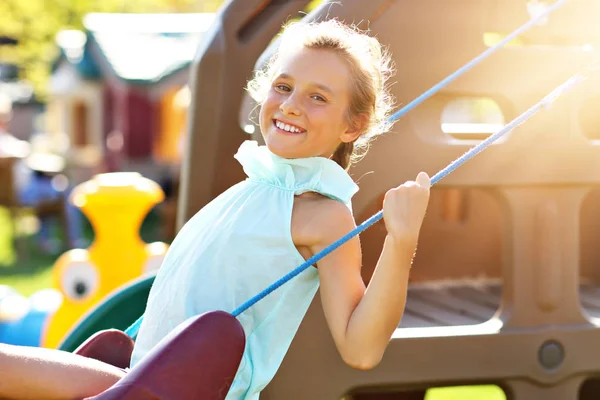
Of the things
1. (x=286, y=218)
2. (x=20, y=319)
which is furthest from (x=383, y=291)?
(x=20, y=319)

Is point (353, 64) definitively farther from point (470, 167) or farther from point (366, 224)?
point (470, 167)

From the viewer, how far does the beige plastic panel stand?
2.08 m

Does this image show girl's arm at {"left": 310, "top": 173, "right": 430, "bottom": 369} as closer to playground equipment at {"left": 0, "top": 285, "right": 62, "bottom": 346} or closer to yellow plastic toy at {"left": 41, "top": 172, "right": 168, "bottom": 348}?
yellow plastic toy at {"left": 41, "top": 172, "right": 168, "bottom": 348}

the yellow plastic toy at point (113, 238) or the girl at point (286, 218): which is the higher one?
the girl at point (286, 218)

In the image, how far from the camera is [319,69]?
1.69 metres

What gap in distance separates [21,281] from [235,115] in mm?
5086

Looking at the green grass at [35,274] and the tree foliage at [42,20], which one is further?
the tree foliage at [42,20]

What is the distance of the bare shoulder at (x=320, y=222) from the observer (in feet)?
5.29

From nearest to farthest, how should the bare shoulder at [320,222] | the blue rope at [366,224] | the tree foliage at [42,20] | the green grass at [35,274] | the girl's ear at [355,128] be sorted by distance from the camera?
1. the blue rope at [366,224]
2. the bare shoulder at [320,222]
3. the girl's ear at [355,128]
4. the green grass at [35,274]
5. the tree foliage at [42,20]

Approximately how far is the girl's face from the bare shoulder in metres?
0.12

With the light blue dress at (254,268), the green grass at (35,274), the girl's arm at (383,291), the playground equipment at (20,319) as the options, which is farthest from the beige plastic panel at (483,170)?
the playground equipment at (20,319)

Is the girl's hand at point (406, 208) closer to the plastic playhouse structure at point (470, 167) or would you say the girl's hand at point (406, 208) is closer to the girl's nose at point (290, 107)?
the girl's nose at point (290, 107)

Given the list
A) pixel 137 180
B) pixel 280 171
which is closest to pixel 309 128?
pixel 280 171

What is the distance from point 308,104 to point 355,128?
0.13 metres
